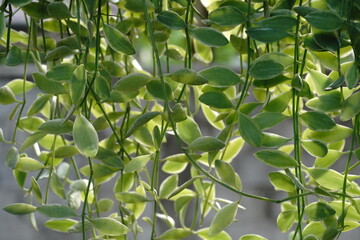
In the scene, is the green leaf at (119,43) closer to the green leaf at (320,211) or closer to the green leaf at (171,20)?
the green leaf at (171,20)

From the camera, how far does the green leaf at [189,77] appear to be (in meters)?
→ 0.38

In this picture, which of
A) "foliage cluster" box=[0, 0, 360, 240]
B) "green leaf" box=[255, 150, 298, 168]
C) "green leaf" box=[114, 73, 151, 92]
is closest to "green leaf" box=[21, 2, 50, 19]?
"foliage cluster" box=[0, 0, 360, 240]

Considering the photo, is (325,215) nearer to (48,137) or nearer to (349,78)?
(349,78)

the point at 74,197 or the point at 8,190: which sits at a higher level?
the point at 74,197

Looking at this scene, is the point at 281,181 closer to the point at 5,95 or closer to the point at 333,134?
the point at 333,134

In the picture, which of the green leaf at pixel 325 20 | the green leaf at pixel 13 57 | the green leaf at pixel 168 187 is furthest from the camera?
the green leaf at pixel 168 187

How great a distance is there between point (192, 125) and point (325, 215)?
0.39 feet

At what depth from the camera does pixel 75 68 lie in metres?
0.41

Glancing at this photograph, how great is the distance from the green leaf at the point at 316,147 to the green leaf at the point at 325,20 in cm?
9

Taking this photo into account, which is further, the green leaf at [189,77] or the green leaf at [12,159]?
the green leaf at [12,159]

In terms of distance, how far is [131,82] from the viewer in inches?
15.6

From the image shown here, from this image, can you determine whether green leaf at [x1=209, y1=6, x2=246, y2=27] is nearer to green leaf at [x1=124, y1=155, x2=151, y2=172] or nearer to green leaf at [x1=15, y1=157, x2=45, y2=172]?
green leaf at [x1=124, y1=155, x2=151, y2=172]

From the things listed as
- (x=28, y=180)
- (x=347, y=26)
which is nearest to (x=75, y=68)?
(x=347, y=26)

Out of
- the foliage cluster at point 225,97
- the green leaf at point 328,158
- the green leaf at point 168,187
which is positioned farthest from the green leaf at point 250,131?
the green leaf at point 168,187
